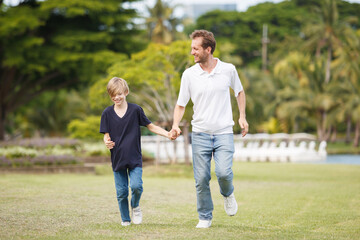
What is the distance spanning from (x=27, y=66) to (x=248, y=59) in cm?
4648

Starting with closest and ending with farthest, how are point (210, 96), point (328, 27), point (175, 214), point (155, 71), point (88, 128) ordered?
1. point (210, 96)
2. point (175, 214)
3. point (155, 71)
4. point (88, 128)
5. point (328, 27)

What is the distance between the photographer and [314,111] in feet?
154

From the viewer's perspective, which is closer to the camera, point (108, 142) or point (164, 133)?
point (108, 142)

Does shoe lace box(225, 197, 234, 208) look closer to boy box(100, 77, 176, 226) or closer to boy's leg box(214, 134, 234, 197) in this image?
boy's leg box(214, 134, 234, 197)

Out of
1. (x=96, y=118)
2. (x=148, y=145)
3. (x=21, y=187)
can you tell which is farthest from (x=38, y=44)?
(x=21, y=187)

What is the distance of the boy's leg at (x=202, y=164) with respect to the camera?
5762 mm

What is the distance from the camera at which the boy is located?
586 centimetres

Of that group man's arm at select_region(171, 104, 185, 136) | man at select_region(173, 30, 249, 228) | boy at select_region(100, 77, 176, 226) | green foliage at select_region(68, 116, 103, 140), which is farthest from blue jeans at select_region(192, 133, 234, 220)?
green foliage at select_region(68, 116, 103, 140)

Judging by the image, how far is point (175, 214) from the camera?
764cm

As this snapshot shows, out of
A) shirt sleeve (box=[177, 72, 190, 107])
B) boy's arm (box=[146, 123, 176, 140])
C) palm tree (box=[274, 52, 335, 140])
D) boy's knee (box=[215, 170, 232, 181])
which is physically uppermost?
shirt sleeve (box=[177, 72, 190, 107])

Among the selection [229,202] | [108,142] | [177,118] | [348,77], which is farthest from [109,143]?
[348,77]

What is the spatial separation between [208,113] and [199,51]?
2.19 ft

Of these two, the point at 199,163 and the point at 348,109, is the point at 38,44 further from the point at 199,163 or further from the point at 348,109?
the point at 348,109

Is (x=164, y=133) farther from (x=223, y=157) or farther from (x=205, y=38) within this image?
(x=205, y=38)
